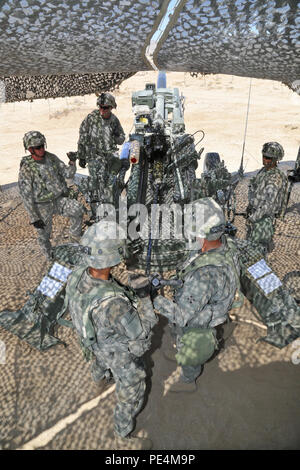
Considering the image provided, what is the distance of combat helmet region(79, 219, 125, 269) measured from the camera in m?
2.60

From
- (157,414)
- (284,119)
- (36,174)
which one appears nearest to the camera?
Result: (157,414)

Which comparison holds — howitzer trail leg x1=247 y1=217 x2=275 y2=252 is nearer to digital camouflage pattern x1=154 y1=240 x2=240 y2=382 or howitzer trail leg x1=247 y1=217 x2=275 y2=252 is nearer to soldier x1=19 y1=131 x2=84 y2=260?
digital camouflage pattern x1=154 y1=240 x2=240 y2=382

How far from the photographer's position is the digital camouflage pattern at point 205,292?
9.96 feet

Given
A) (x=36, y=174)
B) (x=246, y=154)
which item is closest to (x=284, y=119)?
(x=246, y=154)

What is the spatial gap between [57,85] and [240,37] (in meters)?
5.44

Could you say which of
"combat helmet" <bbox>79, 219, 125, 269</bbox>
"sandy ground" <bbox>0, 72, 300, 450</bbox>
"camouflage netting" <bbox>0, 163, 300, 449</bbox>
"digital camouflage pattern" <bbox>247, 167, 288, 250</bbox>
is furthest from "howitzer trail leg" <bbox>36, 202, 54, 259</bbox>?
"digital camouflage pattern" <bbox>247, 167, 288, 250</bbox>

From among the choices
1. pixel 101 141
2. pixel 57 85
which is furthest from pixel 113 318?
pixel 101 141

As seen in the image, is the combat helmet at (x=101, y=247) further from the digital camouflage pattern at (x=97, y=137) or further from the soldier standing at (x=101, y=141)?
the digital camouflage pattern at (x=97, y=137)

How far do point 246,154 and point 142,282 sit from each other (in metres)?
12.3

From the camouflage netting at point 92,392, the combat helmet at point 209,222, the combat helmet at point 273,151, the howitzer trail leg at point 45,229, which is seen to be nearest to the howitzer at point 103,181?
the howitzer trail leg at point 45,229

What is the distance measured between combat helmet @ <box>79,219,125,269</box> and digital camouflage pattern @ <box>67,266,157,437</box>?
18 centimetres

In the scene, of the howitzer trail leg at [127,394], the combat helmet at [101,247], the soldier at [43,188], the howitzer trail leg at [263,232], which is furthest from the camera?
the soldier at [43,188]
